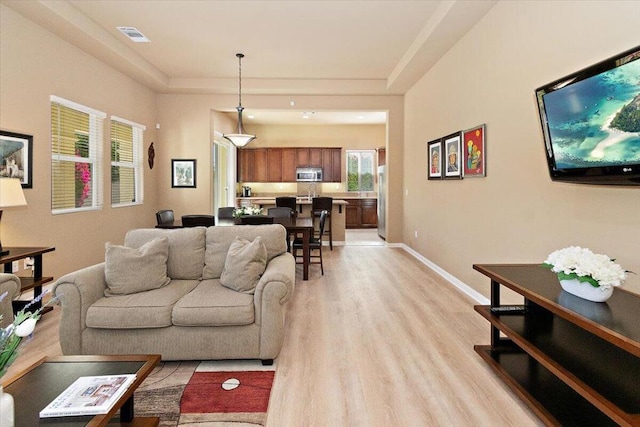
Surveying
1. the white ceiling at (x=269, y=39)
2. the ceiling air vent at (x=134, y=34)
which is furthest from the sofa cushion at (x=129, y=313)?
the ceiling air vent at (x=134, y=34)

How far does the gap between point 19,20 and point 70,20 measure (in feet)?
1.51

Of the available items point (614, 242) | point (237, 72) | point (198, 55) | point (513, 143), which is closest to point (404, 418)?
point (614, 242)

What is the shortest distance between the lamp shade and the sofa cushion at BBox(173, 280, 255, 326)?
5.91 feet

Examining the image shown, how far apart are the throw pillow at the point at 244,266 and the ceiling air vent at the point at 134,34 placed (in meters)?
3.63

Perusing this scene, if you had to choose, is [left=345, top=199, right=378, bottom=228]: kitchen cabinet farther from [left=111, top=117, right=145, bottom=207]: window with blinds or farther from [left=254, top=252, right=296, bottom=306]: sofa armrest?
[left=254, top=252, right=296, bottom=306]: sofa armrest

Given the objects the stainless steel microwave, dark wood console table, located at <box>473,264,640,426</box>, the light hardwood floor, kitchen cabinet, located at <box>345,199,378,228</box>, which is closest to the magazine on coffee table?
the light hardwood floor

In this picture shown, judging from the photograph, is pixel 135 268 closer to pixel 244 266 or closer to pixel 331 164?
pixel 244 266

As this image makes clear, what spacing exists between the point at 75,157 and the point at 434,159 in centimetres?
496

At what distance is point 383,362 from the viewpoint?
8.75 feet

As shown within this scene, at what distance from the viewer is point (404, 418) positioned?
2033 millimetres

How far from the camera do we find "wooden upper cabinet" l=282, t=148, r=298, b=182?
10250mm

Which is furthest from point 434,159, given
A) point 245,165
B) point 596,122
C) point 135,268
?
point 245,165

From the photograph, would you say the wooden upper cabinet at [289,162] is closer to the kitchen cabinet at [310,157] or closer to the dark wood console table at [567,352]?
the kitchen cabinet at [310,157]

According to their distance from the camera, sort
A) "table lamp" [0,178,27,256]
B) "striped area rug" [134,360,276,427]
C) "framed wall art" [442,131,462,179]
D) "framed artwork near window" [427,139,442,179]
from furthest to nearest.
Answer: "framed artwork near window" [427,139,442,179]
"framed wall art" [442,131,462,179]
"table lamp" [0,178,27,256]
"striped area rug" [134,360,276,427]
